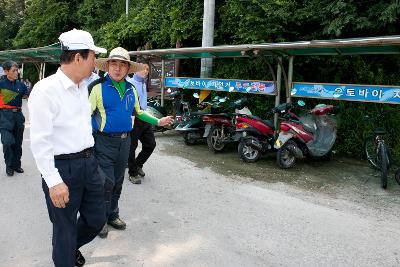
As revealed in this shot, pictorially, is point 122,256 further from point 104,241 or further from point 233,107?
point 233,107

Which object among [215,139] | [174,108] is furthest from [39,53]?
[215,139]

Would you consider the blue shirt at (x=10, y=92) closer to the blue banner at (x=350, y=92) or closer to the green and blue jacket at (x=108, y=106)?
the green and blue jacket at (x=108, y=106)

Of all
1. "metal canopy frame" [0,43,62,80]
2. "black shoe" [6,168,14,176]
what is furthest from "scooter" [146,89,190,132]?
"metal canopy frame" [0,43,62,80]

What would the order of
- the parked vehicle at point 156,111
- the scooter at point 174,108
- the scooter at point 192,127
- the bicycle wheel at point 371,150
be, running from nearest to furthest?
the bicycle wheel at point 371,150, the scooter at point 192,127, the scooter at point 174,108, the parked vehicle at point 156,111

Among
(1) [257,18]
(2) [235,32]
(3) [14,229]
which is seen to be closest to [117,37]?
(2) [235,32]

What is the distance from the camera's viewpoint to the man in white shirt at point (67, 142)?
2516mm

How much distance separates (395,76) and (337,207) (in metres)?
4.65

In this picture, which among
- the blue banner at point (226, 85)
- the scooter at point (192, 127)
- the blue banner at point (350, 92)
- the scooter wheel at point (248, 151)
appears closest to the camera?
the blue banner at point (350, 92)

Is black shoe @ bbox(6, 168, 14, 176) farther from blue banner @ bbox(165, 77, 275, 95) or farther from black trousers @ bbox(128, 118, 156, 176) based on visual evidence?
blue banner @ bbox(165, 77, 275, 95)

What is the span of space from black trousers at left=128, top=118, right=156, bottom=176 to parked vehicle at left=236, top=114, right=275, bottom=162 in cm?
210

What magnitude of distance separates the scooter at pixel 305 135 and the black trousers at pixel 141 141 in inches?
95.0

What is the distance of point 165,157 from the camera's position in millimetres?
7969

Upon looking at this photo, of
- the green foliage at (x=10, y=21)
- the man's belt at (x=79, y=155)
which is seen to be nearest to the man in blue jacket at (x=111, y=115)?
the man's belt at (x=79, y=155)

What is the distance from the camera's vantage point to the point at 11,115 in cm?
630
